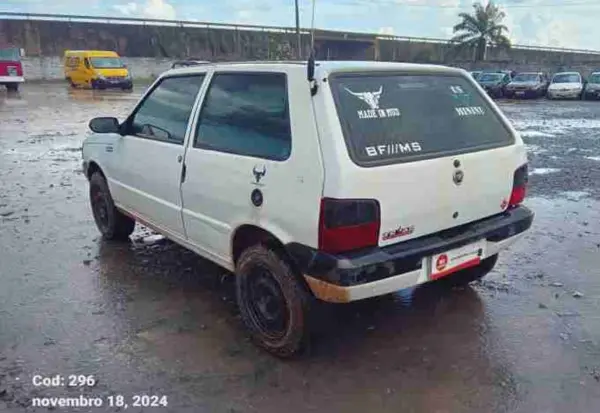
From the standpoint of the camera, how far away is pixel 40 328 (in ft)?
12.0

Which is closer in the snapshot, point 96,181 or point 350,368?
point 350,368

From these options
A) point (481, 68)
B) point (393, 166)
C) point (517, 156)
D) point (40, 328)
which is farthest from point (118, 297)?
point (481, 68)

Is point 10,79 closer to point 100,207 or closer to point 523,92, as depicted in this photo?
point 523,92

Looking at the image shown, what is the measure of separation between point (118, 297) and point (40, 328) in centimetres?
62

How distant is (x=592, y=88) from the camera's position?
93.2 ft

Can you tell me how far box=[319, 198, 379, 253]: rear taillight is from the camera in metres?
2.81

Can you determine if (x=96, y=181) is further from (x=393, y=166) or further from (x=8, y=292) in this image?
(x=393, y=166)

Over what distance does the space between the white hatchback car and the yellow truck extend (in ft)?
98.2

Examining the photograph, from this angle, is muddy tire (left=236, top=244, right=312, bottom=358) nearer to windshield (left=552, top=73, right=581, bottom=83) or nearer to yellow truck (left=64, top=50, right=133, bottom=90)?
windshield (left=552, top=73, right=581, bottom=83)

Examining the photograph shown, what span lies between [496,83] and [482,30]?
75.8 feet

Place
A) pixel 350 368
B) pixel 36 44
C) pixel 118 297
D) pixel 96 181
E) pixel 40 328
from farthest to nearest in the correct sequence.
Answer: pixel 36 44 < pixel 96 181 < pixel 118 297 < pixel 40 328 < pixel 350 368

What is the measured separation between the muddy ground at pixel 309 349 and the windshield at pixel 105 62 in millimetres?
28410

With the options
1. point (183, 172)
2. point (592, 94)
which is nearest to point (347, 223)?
point (183, 172)

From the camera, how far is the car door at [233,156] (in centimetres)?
314
